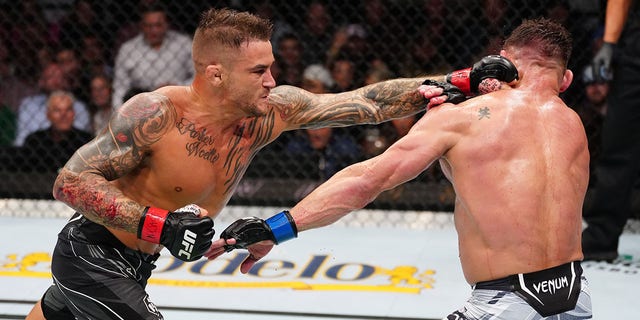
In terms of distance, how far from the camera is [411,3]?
16.9 feet

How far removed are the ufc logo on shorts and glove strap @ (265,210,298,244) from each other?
19cm

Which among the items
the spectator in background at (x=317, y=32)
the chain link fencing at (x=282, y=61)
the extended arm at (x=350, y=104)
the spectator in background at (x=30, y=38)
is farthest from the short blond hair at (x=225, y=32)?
the spectator in background at (x=30, y=38)

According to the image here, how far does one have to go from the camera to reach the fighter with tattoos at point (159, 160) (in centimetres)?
250

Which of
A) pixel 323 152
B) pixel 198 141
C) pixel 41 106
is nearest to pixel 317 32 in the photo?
pixel 323 152

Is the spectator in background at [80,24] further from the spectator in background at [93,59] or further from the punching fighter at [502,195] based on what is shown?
the punching fighter at [502,195]

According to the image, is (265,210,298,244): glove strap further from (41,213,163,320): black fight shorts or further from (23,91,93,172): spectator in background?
(23,91,93,172): spectator in background

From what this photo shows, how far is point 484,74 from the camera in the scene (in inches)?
101

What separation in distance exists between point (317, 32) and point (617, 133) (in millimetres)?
1812

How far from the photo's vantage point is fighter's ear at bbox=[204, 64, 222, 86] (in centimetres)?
259

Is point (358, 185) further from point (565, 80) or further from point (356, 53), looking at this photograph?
point (356, 53)

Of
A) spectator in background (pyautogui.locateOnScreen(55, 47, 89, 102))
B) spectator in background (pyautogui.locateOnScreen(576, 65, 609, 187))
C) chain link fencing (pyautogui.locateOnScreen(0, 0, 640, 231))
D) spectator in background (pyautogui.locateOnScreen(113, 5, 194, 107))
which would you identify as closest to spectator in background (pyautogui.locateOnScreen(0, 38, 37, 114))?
chain link fencing (pyautogui.locateOnScreen(0, 0, 640, 231))

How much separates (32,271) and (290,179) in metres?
1.50

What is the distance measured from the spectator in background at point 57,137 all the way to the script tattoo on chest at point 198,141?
2834mm

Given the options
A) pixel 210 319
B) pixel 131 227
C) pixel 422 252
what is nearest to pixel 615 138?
pixel 422 252
